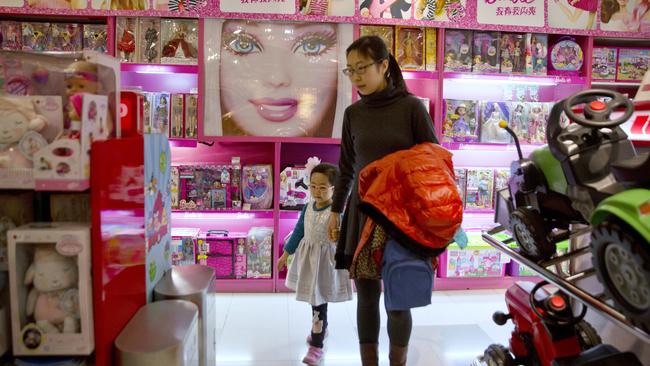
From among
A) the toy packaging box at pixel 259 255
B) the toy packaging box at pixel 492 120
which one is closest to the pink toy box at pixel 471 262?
the toy packaging box at pixel 492 120

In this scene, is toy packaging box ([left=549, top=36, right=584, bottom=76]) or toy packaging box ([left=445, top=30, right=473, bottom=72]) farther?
toy packaging box ([left=549, top=36, right=584, bottom=76])

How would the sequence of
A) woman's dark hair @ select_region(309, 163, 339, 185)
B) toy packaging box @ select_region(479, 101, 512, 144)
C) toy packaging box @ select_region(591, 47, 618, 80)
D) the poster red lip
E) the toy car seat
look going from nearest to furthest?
1. the toy car seat
2. woman's dark hair @ select_region(309, 163, 339, 185)
3. the poster red lip
4. toy packaging box @ select_region(479, 101, 512, 144)
5. toy packaging box @ select_region(591, 47, 618, 80)

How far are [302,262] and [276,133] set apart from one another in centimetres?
116

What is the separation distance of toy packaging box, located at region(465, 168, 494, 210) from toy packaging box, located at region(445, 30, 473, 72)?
29.0 inches

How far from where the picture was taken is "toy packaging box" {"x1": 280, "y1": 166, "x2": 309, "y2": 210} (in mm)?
3518

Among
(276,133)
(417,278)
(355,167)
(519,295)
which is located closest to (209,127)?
(276,133)

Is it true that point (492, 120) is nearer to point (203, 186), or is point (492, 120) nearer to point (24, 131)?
point (203, 186)

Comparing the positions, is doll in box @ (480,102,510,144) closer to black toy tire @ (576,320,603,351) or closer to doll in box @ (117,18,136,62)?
black toy tire @ (576,320,603,351)

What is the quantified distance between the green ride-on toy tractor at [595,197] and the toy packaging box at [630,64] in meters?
2.92

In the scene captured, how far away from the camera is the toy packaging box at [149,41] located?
3367 mm

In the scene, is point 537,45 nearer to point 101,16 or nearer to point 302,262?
point 302,262

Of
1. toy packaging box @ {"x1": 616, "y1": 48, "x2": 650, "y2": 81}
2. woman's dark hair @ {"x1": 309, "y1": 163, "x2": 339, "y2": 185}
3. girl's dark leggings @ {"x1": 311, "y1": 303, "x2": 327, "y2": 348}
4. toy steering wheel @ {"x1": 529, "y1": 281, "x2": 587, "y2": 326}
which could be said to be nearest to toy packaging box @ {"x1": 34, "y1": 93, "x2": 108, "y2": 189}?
toy steering wheel @ {"x1": 529, "y1": 281, "x2": 587, "y2": 326}

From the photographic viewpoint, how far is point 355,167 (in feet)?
6.89

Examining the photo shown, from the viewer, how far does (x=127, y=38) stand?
3.35m
